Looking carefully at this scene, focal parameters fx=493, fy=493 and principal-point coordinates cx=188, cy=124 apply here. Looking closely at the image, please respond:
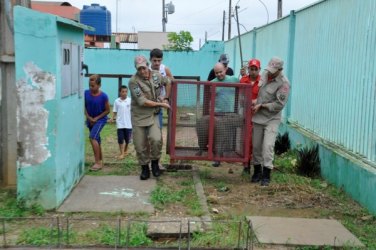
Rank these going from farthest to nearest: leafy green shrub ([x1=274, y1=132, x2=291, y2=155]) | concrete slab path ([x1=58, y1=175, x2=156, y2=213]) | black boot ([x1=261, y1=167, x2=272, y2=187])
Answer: leafy green shrub ([x1=274, y1=132, x2=291, y2=155]) → black boot ([x1=261, y1=167, x2=272, y2=187]) → concrete slab path ([x1=58, y1=175, x2=156, y2=213])

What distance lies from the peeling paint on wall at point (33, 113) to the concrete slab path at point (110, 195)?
67cm

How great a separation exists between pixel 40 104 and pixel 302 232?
2.91m

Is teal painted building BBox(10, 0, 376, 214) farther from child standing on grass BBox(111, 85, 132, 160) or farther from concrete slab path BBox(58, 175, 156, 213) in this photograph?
child standing on grass BBox(111, 85, 132, 160)

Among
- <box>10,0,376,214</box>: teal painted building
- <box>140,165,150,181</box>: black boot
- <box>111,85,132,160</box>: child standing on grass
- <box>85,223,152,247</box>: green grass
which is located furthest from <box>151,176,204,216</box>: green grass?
<box>111,85,132,160</box>: child standing on grass

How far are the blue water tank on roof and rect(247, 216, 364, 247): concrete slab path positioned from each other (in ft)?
60.4

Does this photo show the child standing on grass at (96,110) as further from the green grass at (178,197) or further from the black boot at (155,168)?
the green grass at (178,197)

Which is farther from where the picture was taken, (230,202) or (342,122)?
(342,122)

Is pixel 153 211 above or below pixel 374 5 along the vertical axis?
below

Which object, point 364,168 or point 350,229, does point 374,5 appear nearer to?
point 364,168

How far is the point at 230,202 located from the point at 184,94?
60.2 inches

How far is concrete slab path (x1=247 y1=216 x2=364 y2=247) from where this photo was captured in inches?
176

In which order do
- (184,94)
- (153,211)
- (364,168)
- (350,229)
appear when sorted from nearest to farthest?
(350,229) < (153,211) < (364,168) < (184,94)

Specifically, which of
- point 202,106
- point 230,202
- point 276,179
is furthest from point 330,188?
point 202,106

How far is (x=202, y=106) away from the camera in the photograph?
6445 millimetres
